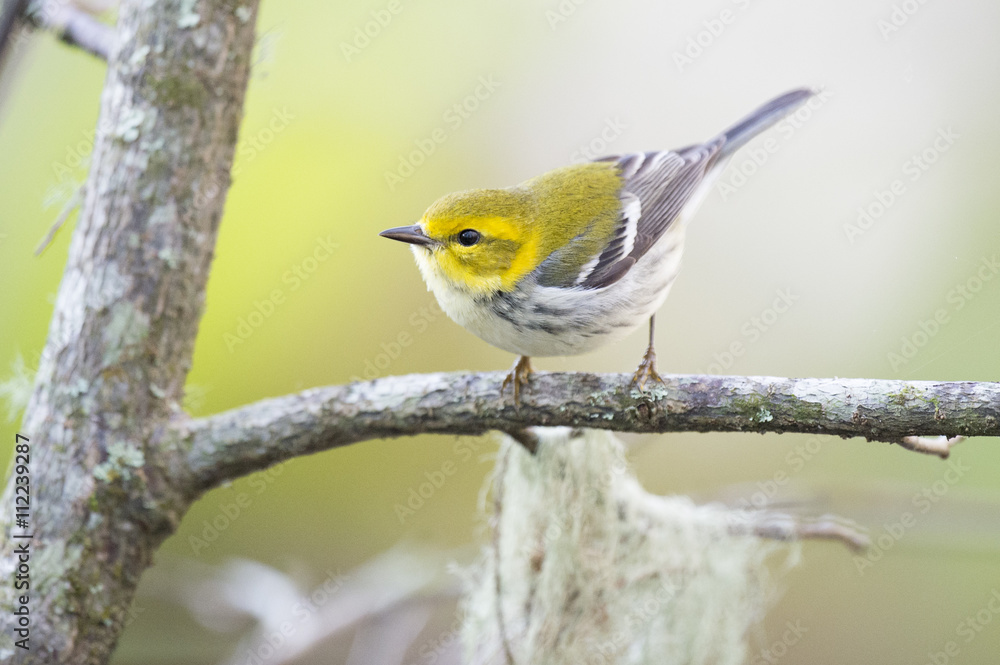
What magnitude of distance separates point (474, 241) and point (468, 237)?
0.03 meters

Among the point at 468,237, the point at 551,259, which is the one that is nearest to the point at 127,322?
the point at 468,237

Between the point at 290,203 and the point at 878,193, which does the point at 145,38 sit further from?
the point at 878,193

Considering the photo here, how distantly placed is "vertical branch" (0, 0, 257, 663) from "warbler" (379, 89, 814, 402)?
2.28 feet

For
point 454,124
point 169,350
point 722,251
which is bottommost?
point 169,350

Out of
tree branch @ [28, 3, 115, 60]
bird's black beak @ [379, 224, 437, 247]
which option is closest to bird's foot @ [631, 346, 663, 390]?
bird's black beak @ [379, 224, 437, 247]

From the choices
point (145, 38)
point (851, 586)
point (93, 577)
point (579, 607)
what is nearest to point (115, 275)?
point (145, 38)

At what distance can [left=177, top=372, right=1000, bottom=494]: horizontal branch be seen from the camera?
5.22 ft

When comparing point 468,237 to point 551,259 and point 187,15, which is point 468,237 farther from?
point 187,15

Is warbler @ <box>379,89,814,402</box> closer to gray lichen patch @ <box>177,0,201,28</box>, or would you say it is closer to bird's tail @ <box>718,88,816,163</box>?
bird's tail @ <box>718,88,816,163</box>

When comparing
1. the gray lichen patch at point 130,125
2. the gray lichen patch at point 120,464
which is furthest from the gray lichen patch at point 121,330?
the gray lichen patch at point 130,125

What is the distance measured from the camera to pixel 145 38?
7.54 ft

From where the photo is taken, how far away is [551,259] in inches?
102

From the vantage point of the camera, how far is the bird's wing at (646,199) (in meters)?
2.61

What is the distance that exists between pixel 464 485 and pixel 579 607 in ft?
4.92
